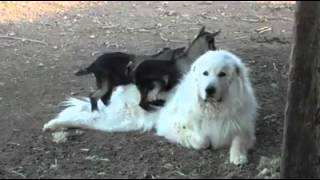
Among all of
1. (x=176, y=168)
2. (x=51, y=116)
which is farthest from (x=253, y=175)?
(x=51, y=116)

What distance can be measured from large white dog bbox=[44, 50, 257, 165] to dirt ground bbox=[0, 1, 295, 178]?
12cm

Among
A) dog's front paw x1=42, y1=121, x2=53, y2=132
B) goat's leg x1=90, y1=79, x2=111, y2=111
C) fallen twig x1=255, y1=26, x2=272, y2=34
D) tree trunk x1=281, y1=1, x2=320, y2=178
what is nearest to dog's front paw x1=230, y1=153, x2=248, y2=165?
tree trunk x1=281, y1=1, x2=320, y2=178

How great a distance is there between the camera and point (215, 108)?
222 inches

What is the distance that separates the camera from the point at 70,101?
22.5 ft

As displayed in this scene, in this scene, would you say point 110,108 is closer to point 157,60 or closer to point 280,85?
point 157,60

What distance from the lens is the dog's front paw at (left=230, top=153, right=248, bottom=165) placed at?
5305 millimetres

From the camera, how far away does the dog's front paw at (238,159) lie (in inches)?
209

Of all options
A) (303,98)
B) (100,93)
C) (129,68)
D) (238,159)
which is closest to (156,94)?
(129,68)

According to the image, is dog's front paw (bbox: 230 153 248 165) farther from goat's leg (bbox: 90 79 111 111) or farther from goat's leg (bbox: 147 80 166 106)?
goat's leg (bbox: 90 79 111 111)

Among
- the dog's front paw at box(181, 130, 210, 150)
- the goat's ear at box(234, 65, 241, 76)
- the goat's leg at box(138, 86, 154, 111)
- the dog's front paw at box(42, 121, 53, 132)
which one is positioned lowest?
the dog's front paw at box(181, 130, 210, 150)

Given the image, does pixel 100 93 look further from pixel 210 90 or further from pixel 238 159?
pixel 238 159

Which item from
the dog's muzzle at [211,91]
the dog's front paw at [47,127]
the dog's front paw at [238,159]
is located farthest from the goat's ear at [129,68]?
the dog's front paw at [238,159]

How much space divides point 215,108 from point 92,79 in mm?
2536

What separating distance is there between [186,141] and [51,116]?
156cm
